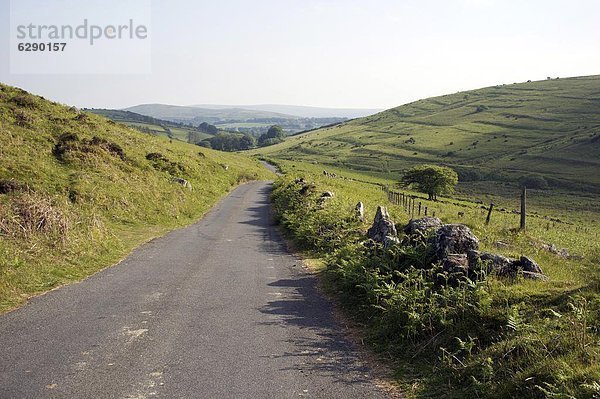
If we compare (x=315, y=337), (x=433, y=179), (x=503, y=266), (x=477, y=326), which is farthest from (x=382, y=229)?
(x=433, y=179)

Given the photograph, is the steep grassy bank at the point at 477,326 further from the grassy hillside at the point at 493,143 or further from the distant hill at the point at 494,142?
the distant hill at the point at 494,142

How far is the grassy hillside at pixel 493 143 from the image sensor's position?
352ft

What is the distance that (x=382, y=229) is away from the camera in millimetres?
15375

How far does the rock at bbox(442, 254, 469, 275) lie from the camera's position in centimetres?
1035

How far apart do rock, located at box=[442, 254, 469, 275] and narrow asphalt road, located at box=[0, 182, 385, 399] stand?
311 cm

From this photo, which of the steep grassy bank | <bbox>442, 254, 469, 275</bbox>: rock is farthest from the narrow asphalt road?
<bbox>442, 254, 469, 275</bbox>: rock

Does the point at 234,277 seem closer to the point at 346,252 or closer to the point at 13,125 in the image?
the point at 346,252

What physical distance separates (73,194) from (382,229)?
683 inches

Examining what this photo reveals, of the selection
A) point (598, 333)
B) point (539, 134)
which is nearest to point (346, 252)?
point (598, 333)

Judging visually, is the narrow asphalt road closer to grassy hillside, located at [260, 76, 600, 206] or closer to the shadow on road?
the shadow on road

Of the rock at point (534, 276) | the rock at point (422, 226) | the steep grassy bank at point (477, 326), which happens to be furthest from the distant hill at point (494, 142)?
the steep grassy bank at point (477, 326)

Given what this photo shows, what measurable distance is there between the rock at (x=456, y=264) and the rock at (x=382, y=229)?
3.11 m

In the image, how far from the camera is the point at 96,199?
954 inches

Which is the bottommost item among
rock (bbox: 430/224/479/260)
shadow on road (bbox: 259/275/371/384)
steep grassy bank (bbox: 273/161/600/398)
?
shadow on road (bbox: 259/275/371/384)
